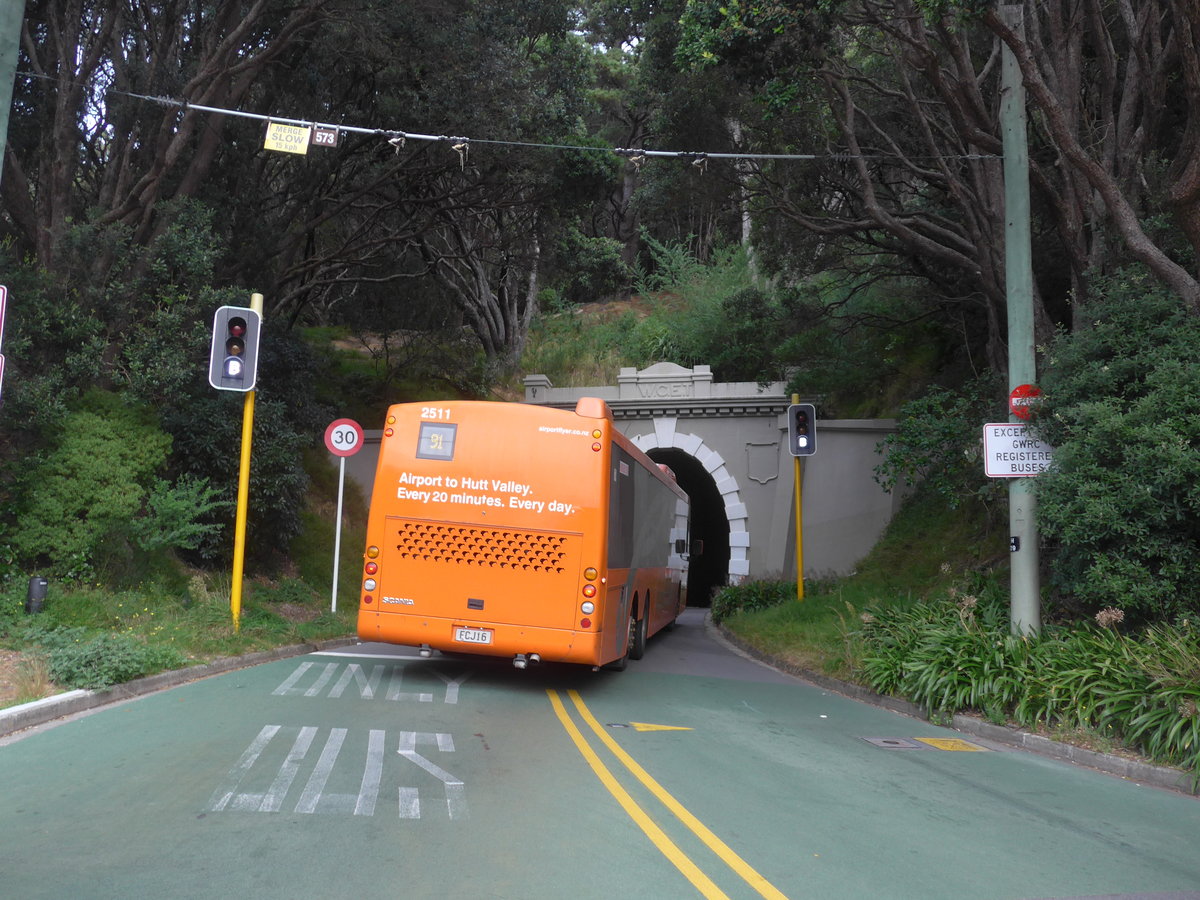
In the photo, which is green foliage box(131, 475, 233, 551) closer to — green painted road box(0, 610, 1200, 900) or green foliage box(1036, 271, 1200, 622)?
green painted road box(0, 610, 1200, 900)

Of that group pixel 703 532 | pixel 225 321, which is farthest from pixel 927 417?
pixel 703 532

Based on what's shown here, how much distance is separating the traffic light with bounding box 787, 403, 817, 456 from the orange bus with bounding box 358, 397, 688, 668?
7.99 metres

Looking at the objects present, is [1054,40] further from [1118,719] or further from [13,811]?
[13,811]

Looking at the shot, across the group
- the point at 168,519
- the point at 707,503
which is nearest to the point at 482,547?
the point at 168,519

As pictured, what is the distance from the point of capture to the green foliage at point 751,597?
21.7m

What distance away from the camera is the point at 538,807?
597 cm

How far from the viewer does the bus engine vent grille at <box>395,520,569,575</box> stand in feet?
34.1

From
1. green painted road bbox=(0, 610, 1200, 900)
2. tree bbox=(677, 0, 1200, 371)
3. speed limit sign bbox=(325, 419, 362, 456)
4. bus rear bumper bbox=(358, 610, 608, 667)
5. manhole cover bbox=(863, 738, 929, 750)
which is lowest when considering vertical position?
manhole cover bbox=(863, 738, 929, 750)

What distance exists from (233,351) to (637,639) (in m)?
6.98

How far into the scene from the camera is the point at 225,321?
12914 mm

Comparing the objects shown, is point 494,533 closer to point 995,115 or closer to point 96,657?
point 96,657

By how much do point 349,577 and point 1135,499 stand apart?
16.9 m

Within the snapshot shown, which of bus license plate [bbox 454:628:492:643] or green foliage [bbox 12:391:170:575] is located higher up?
green foliage [bbox 12:391:170:575]

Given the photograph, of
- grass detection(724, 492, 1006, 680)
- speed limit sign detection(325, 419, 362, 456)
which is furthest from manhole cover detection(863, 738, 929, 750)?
speed limit sign detection(325, 419, 362, 456)
